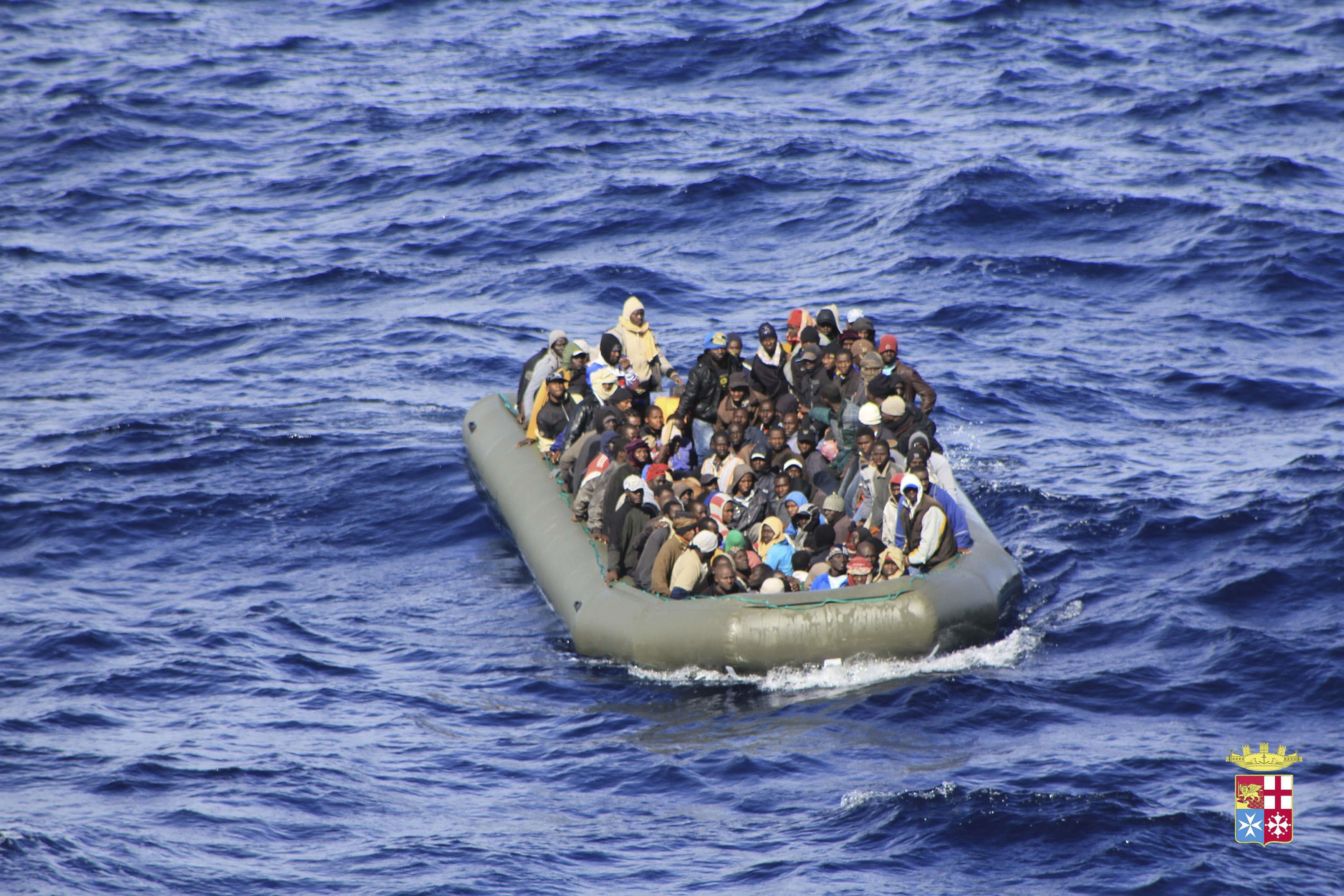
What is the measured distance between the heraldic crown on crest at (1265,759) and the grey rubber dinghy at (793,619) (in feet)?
9.14

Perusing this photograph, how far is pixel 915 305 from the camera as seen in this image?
2702 centimetres

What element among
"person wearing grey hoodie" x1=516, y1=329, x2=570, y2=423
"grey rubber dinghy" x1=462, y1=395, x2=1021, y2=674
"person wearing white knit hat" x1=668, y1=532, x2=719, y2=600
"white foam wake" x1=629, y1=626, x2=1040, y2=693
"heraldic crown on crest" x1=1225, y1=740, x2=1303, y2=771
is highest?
"person wearing grey hoodie" x1=516, y1=329, x2=570, y2=423

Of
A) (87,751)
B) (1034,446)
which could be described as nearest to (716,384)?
(1034,446)

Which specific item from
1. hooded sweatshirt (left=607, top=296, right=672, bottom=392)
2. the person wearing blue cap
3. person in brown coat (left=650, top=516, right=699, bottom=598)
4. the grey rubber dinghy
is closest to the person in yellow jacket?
hooded sweatshirt (left=607, top=296, right=672, bottom=392)

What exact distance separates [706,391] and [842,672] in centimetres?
423

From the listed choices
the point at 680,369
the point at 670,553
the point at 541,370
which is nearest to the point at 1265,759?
the point at 670,553

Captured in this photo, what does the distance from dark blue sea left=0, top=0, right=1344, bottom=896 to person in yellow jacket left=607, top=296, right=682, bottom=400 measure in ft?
9.36

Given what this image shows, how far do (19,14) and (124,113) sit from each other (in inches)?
381

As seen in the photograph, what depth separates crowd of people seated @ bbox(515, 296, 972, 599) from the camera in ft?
51.4

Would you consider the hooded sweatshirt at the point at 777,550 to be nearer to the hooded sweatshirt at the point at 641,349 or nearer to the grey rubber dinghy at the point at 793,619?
the grey rubber dinghy at the point at 793,619

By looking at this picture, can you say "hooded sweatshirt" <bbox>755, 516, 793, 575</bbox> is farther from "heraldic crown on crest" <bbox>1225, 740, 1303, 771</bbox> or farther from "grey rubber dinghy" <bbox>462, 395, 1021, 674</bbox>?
"heraldic crown on crest" <bbox>1225, 740, 1303, 771</bbox>

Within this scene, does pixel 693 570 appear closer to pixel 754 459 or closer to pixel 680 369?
pixel 754 459

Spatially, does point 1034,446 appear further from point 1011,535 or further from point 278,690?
point 278,690

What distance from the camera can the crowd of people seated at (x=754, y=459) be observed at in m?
15.7
